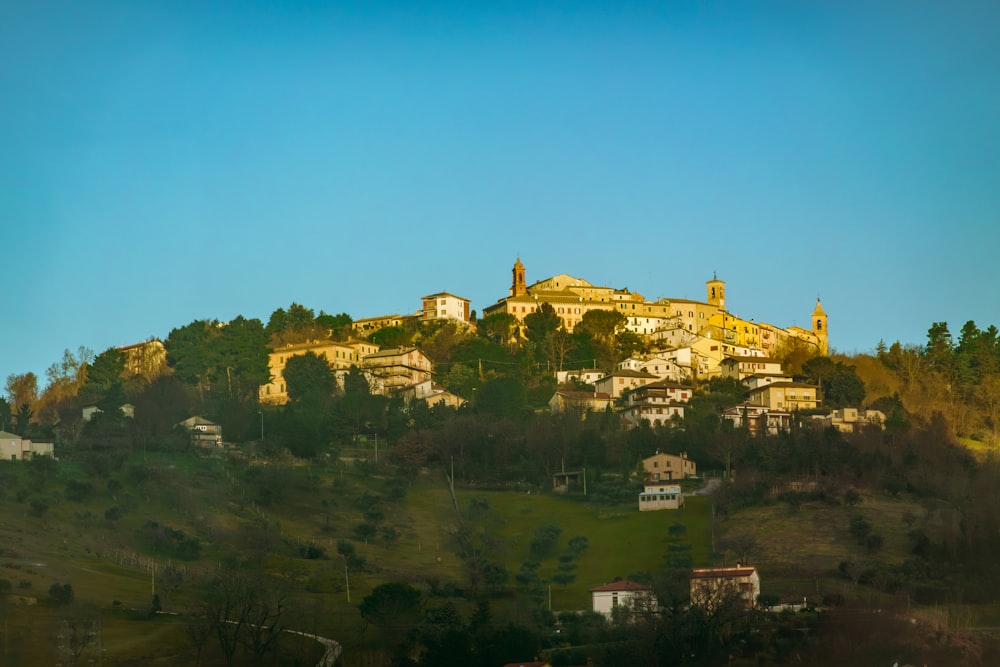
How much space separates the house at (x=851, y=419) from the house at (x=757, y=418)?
5.88 ft

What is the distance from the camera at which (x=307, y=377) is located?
9425cm

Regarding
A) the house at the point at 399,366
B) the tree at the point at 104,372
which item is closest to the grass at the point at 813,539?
the house at the point at 399,366

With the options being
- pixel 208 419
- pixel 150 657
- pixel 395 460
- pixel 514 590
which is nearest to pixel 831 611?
pixel 514 590

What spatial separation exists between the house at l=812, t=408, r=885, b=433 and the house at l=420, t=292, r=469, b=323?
31951 millimetres

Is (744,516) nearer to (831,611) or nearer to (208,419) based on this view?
(831,611)

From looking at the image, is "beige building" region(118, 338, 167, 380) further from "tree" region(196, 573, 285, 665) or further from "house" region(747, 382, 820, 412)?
"tree" region(196, 573, 285, 665)

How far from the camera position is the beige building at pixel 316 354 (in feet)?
319

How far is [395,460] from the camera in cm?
7931

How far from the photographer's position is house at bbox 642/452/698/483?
7562cm

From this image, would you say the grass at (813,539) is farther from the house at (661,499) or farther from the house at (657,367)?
the house at (657,367)

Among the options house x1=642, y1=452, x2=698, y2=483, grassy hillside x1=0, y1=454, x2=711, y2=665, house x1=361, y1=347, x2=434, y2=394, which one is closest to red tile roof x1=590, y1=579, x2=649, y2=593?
grassy hillside x1=0, y1=454, x2=711, y2=665

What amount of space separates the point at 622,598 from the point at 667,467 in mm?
22566

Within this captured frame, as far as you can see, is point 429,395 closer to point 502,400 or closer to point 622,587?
point 502,400

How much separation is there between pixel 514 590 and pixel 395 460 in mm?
22581
